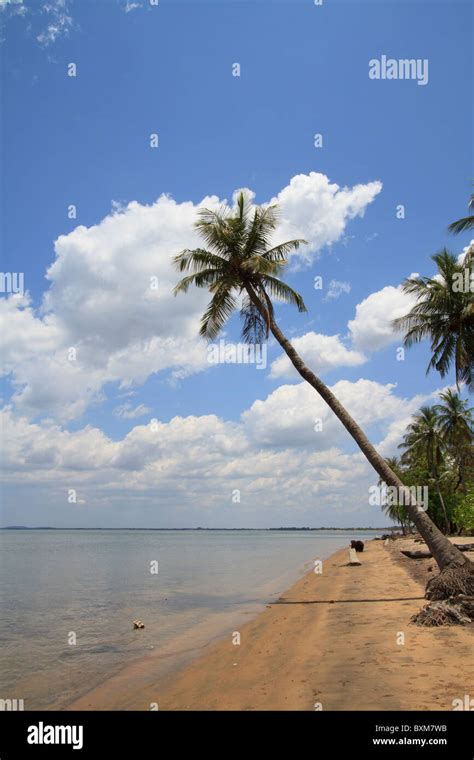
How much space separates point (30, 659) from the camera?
481 inches

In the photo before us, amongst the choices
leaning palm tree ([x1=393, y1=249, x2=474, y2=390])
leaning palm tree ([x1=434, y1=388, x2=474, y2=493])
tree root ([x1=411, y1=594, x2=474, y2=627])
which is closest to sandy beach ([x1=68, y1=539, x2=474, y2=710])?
tree root ([x1=411, y1=594, x2=474, y2=627])

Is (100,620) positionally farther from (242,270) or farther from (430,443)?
(430,443)

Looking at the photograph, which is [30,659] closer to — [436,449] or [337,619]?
[337,619]

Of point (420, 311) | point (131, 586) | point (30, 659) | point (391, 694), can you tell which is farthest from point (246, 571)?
point (391, 694)

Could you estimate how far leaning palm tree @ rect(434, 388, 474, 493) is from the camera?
165 feet

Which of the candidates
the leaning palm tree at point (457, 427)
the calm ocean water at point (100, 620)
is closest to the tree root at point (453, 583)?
the calm ocean water at point (100, 620)

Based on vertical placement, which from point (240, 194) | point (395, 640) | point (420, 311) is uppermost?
point (240, 194)

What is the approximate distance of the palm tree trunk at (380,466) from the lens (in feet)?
47.2

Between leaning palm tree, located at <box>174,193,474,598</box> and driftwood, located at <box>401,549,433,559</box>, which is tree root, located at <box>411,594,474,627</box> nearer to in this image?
leaning palm tree, located at <box>174,193,474,598</box>

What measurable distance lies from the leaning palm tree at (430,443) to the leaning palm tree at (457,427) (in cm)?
155

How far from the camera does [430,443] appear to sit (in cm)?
5594

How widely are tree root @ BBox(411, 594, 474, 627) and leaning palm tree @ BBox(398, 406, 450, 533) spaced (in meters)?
43.7
